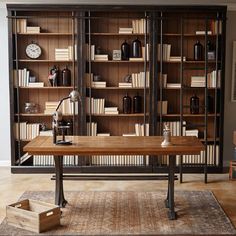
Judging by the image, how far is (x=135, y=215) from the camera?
4.42 m

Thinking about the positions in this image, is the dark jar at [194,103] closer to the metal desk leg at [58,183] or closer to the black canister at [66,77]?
the black canister at [66,77]

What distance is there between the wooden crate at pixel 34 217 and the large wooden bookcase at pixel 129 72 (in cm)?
215

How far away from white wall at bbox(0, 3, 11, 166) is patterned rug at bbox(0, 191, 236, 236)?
1.63 m

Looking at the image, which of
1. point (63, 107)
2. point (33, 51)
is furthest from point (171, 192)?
point (33, 51)

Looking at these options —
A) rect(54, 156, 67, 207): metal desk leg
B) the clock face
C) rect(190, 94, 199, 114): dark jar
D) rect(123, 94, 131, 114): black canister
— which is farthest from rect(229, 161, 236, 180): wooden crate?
the clock face

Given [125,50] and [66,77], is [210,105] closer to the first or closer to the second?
[125,50]

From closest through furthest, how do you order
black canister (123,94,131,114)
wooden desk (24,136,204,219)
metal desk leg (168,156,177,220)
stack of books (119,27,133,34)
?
wooden desk (24,136,204,219) < metal desk leg (168,156,177,220) < stack of books (119,27,133,34) < black canister (123,94,131,114)

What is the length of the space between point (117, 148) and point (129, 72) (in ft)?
8.12

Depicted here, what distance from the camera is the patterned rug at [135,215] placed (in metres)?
4.00

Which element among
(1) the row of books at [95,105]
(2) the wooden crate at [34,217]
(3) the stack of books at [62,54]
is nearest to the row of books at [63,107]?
(1) the row of books at [95,105]

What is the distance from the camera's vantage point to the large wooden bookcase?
Result: 20.0ft

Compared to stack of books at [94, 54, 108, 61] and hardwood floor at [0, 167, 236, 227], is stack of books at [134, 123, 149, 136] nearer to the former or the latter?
hardwood floor at [0, 167, 236, 227]

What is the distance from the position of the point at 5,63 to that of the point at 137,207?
320cm

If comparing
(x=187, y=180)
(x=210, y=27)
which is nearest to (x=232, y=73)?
(x=210, y=27)
